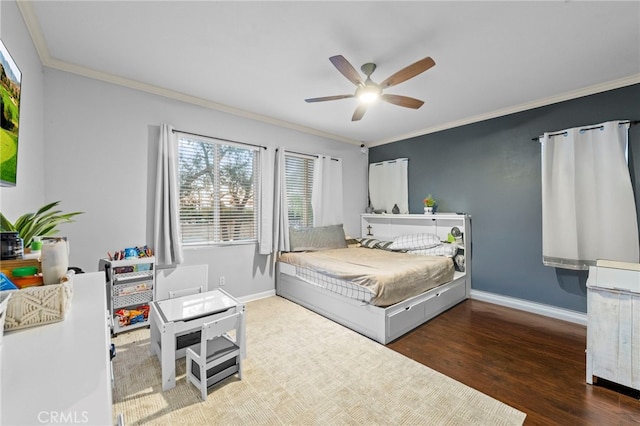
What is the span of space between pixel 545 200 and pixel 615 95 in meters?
1.24

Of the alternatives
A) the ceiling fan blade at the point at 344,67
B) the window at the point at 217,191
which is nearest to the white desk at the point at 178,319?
the window at the point at 217,191

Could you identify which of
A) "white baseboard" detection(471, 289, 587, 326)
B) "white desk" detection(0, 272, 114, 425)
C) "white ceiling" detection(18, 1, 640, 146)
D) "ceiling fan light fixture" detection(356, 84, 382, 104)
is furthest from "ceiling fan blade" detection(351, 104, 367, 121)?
"white baseboard" detection(471, 289, 587, 326)

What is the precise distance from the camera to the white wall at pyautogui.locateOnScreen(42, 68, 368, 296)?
2.59 m

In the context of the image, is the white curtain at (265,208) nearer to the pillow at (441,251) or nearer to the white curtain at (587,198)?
the pillow at (441,251)

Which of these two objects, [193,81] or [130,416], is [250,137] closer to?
[193,81]

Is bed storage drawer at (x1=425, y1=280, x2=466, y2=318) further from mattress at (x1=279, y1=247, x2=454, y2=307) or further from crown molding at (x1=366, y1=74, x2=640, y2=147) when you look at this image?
crown molding at (x1=366, y1=74, x2=640, y2=147)

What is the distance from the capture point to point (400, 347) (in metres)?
2.54

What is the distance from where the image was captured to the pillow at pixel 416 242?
4.05 meters

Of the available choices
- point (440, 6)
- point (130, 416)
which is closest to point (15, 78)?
point (130, 416)

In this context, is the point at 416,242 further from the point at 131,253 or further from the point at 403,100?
the point at 131,253

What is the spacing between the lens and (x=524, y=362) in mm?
2309

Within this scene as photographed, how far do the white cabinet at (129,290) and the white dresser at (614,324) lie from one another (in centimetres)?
385

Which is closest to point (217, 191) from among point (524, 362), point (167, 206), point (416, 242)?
point (167, 206)

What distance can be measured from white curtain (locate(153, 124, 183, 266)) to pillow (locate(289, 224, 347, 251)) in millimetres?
1589
